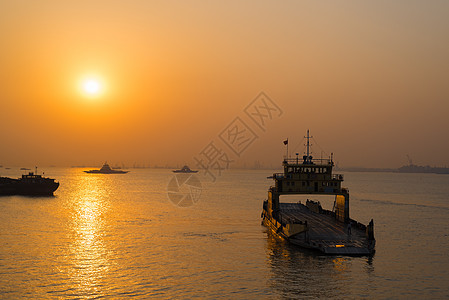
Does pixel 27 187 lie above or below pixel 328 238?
below

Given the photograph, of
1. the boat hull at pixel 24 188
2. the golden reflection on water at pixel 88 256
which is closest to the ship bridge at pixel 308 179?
the golden reflection on water at pixel 88 256

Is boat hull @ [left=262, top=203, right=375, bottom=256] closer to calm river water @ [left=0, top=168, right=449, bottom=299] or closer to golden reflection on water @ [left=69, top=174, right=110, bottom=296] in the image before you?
calm river water @ [left=0, top=168, right=449, bottom=299]

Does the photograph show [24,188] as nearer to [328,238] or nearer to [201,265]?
[201,265]

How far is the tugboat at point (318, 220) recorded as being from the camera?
46500 mm

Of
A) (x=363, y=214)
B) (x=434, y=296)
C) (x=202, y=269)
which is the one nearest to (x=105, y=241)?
(x=202, y=269)

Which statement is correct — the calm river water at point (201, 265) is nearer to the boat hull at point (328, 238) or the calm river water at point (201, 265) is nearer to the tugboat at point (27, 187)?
the boat hull at point (328, 238)

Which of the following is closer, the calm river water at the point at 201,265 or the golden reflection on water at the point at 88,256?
the calm river water at the point at 201,265

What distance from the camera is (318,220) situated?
65125mm

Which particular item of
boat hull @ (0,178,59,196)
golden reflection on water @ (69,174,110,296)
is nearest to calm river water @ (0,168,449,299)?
golden reflection on water @ (69,174,110,296)

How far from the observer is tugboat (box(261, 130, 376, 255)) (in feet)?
153

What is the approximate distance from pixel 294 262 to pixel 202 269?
31.5ft

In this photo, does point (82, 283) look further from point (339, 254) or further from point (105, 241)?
point (339, 254)

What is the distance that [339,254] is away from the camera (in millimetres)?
43844

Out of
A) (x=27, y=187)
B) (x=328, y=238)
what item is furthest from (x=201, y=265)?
(x=27, y=187)
